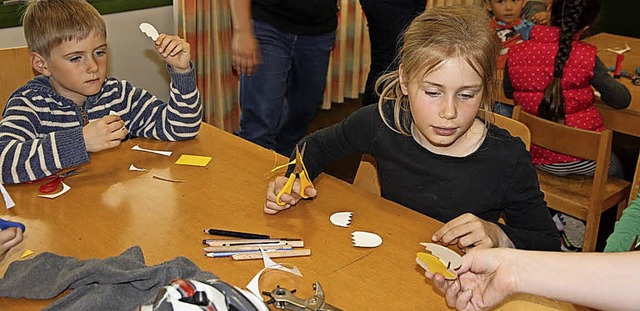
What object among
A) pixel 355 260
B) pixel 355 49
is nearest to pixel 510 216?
pixel 355 260

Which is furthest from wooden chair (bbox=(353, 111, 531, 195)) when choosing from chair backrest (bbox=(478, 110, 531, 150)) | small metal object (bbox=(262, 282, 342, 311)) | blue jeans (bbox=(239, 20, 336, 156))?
blue jeans (bbox=(239, 20, 336, 156))

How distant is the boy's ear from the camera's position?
78.4 inches

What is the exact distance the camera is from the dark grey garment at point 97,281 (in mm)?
1209

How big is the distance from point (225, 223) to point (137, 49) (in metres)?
2.29

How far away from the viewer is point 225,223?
1.51 metres

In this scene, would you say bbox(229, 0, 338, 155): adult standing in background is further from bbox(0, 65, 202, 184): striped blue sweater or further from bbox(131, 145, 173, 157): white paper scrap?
bbox(131, 145, 173, 157): white paper scrap

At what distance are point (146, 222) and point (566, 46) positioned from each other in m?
1.92

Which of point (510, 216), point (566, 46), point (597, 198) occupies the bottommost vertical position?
point (597, 198)

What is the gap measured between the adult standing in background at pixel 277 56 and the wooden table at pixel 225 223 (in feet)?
2.84

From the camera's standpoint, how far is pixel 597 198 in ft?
8.42

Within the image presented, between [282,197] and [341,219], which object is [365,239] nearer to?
[341,219]

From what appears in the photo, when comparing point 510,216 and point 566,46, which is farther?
point 566,46

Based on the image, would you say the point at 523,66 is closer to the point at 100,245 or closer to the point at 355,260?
the point at 355,260

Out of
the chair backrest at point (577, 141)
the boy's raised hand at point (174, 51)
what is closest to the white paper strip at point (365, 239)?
the boy's raised hand at point (174, 51)
